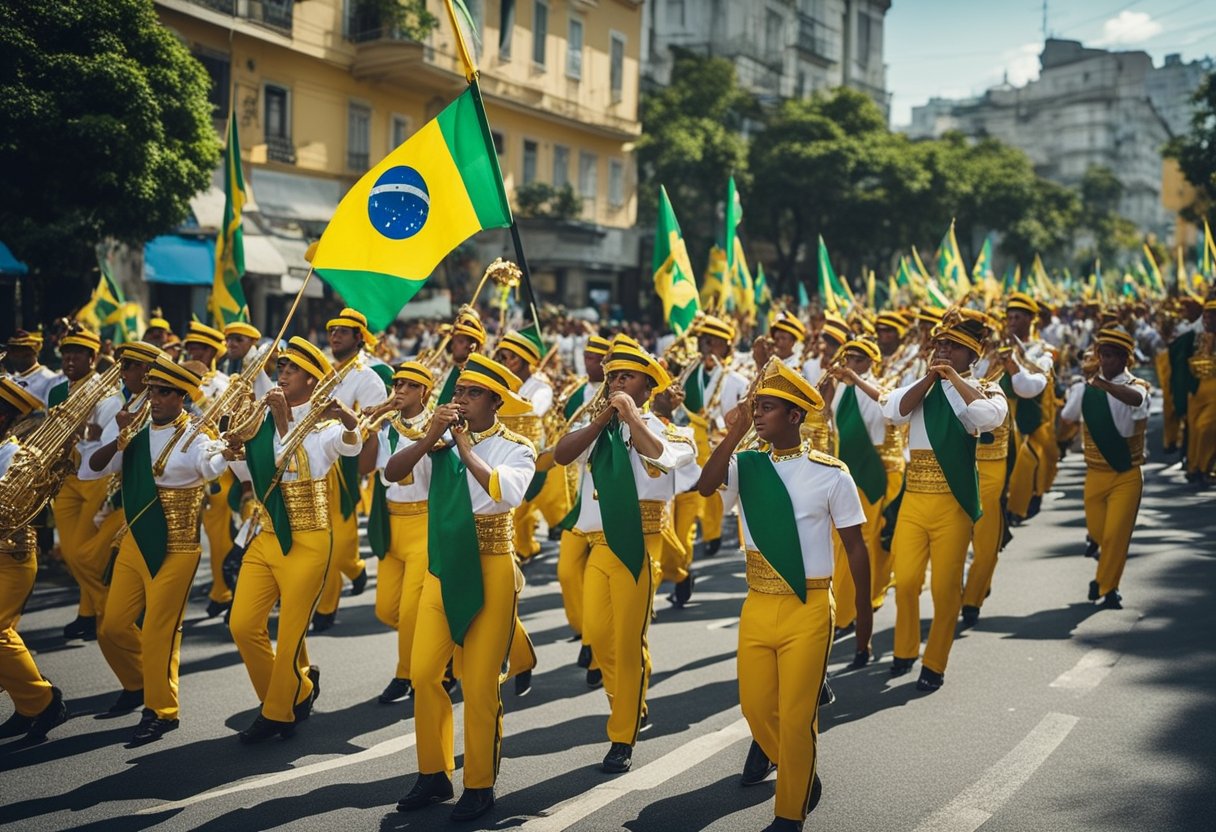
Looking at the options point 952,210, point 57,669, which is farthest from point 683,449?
point 952,210

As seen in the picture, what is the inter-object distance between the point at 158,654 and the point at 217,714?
0.64 metres

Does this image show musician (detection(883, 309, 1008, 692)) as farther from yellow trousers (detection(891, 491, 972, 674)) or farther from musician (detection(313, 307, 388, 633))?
musician (detection(313, 307, 388, 633))

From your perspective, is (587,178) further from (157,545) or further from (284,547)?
(284,547)

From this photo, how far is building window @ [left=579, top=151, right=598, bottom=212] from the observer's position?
37531mm

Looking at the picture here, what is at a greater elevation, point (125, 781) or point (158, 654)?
point (158, 654)

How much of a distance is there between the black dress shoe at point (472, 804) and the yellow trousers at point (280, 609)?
145cm

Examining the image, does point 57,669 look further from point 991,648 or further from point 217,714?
point 991,648

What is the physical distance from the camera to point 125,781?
574 cm

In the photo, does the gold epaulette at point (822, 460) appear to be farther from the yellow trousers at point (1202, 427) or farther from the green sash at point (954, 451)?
the yellow trousers at point (1202, 427)

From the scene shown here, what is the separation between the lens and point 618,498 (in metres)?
6.29

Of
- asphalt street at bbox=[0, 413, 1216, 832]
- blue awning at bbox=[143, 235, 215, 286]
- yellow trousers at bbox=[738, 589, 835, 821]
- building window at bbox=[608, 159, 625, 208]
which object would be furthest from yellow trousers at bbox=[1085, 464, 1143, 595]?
building window at bbox=[608, 159, 625, 208]

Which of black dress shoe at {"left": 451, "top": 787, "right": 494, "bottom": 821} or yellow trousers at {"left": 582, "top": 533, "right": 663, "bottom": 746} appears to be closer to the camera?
black dress shoe at {"left": 451, "top": 787, "right": 494, "bottom": 821}

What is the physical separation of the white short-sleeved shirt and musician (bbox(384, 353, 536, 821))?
1.18 metres

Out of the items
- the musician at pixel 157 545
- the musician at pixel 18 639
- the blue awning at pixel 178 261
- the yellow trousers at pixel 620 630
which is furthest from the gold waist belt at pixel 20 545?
the blue awning at pixel 178 261
